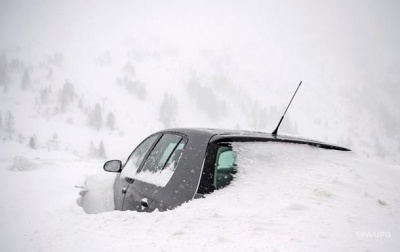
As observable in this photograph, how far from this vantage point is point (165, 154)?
3.11 m

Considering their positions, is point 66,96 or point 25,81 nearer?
point 66,96

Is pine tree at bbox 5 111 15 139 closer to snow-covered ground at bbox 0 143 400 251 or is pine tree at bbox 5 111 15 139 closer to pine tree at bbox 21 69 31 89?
pine tree at bbox 21 69 31 89

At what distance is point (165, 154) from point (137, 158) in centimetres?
89

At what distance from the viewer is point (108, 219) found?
7.73 feet

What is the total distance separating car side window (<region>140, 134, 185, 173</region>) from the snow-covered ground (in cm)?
64

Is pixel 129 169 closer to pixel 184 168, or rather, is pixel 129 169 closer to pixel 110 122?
pixel 184 168

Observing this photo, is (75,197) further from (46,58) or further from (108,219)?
(46,58)

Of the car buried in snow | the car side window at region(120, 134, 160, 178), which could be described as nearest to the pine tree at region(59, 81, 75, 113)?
the car side window at region(120, 134, 160, 178)

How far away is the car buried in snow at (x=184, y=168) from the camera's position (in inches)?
91.4

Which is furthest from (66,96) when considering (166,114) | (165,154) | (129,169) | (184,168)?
(184,168)

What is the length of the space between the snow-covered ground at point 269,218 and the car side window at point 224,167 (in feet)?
0.30

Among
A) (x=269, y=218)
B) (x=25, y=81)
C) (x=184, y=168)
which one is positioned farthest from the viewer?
(x=25, y=81)

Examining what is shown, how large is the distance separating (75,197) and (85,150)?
95.7 metres

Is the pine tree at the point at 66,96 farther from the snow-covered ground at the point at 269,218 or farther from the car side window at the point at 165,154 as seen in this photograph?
the snow-covered ground at the point at 269,218
